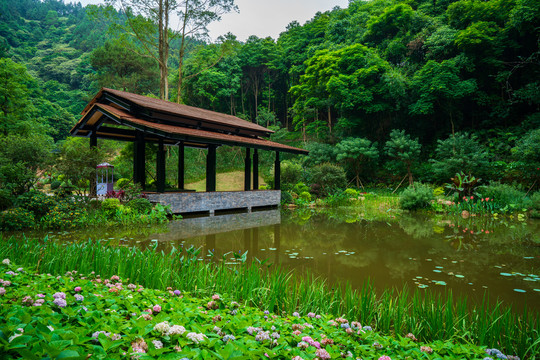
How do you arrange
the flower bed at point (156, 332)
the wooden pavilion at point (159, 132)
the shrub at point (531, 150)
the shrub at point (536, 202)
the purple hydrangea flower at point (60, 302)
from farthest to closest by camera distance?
the shrub at point (531, 150)
the shrub at point (536, 202)
the wooden pavilion at point (159, 132)
the purple hydrangea flower at point (60, 302)
the flower bed at point (156, 332)

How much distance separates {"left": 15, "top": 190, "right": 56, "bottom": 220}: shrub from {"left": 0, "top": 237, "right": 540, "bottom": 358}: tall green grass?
13.1 ft

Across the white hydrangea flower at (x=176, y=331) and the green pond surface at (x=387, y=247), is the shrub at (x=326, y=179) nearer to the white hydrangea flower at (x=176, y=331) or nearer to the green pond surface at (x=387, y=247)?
the green pond surface at (x=387, y=247)

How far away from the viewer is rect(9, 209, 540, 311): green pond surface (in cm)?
414

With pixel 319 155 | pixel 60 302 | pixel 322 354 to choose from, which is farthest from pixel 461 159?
pixel 60 302

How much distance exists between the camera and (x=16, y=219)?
6.60 meters

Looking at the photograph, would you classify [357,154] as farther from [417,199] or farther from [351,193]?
[417,199]

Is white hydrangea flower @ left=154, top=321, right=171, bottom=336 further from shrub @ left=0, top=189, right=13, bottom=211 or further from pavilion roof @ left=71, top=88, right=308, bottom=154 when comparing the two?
pavilion roof @ left=71, top=88, right=308, bottom=154

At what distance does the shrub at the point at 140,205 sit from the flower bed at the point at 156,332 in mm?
6211

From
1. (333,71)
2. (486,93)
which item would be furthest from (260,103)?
(486,93)

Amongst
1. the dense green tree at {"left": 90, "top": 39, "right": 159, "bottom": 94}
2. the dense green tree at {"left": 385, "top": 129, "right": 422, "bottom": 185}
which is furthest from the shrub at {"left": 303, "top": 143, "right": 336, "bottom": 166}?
the dense green tree at {"left": 90, "top": 39, "right": 159, "bottom": 94}

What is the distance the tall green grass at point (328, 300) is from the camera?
7.54 ft

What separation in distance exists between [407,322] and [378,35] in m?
23.6

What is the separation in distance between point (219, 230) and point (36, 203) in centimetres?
434

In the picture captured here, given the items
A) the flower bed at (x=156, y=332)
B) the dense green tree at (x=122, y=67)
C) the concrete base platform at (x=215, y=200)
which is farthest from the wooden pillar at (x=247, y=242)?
the dense green tree at (x=122, y=67)
